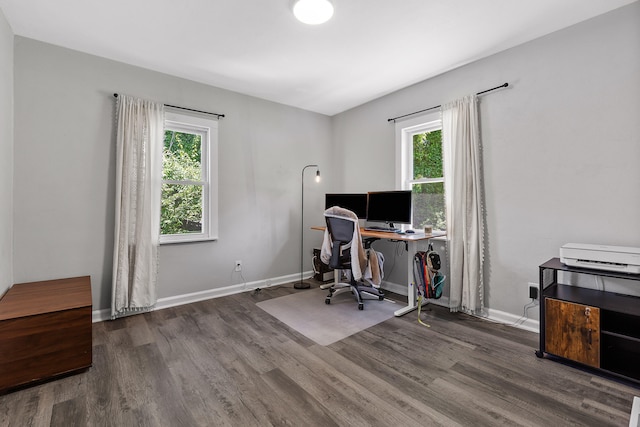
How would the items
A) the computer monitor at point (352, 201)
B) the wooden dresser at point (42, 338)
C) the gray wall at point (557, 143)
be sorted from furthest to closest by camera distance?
the computer monitor at point (352, 201) < the gray wall at point (557, 143) < the wooden dresser at point (42, 338)

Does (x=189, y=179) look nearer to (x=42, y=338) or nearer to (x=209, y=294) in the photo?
Answer: (x=209, y=294)

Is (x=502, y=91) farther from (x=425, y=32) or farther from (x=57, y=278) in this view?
(x=57, y=278)

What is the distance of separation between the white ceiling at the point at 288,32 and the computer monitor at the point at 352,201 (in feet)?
4.99

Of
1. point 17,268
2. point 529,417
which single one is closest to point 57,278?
point 17,268

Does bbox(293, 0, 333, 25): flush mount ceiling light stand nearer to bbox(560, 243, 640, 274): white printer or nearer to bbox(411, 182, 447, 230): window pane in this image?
Answer: bbox(411, 182, 447, 230): window pane

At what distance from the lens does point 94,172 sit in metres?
2.87

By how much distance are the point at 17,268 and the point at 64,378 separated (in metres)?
1.27

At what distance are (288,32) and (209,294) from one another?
2.97m

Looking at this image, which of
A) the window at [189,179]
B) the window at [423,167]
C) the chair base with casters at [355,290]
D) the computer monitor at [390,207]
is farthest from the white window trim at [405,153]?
the window at [189,179]

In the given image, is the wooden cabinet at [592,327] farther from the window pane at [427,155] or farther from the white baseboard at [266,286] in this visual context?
the window pane at [427,155]

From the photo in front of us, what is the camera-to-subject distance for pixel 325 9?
2.16 metres

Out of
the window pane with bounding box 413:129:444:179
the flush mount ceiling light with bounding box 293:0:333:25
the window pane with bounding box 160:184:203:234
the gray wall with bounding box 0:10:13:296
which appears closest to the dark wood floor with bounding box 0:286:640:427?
the gray wall with bounding box 0:10:13:296

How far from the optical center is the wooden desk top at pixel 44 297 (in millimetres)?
1929

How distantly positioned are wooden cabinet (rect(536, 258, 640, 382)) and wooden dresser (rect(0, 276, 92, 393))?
10.9 feet
